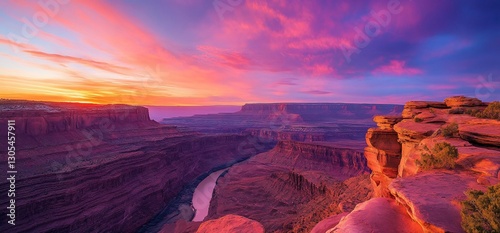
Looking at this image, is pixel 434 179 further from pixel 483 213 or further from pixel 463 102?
pixel 463 102

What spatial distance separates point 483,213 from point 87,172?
35347 mm

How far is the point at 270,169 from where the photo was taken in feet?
186

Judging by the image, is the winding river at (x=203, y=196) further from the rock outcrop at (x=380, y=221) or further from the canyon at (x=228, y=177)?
the rock outcrop at (x=380, y=221)

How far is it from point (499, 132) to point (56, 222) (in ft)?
111

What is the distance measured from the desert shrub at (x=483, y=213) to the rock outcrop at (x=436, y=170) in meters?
0.29

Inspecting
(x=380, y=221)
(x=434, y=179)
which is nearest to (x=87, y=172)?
(x=380, y=221)

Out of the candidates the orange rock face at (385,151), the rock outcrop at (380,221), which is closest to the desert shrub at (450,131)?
the orange rock face at (385,151)

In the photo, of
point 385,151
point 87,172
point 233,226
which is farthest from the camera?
point 87,172

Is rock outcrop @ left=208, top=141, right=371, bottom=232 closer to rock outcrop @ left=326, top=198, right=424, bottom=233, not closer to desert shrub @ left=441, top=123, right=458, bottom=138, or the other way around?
desert shrub @ left=441, top=123, right=458, bottom=138

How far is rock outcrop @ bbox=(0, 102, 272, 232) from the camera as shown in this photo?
77.8ft

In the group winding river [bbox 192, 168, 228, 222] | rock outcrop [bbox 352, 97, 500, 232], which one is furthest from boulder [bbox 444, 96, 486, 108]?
winding river [bbox 192, 168, 228, 222]

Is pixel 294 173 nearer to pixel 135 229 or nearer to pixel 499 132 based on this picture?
pixel 135 229

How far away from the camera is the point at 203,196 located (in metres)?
43.0

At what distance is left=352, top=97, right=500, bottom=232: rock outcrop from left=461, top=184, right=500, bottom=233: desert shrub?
289 millimetres
